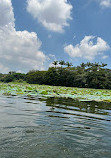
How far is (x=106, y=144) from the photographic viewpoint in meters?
2.26

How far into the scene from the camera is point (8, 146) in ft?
6.42

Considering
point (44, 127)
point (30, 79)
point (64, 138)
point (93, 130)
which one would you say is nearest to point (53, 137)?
point (64, 138)

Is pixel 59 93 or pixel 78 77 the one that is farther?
pixel 78 77

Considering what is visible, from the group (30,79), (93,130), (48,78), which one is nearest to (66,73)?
(48,78)

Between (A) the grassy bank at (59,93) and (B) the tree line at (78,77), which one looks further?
(B) the tree line at (78,77)

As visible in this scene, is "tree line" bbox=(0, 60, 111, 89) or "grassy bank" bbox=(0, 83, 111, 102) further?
"tree line" bbox=(0, 60, 111, 89)

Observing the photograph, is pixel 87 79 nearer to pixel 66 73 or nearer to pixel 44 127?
pixel 66 73

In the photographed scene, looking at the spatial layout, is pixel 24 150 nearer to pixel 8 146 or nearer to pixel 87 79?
pixel 8 146

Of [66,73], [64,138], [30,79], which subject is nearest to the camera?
[64,138]

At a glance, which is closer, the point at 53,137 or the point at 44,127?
the point at 53,137

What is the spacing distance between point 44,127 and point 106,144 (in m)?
1.24

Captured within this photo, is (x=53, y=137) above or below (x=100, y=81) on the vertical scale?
below

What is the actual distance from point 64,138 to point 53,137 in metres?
0.19

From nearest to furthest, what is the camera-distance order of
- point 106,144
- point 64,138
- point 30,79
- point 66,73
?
point 106,144 < point 64,138 < point 66,73 < point 30,79
